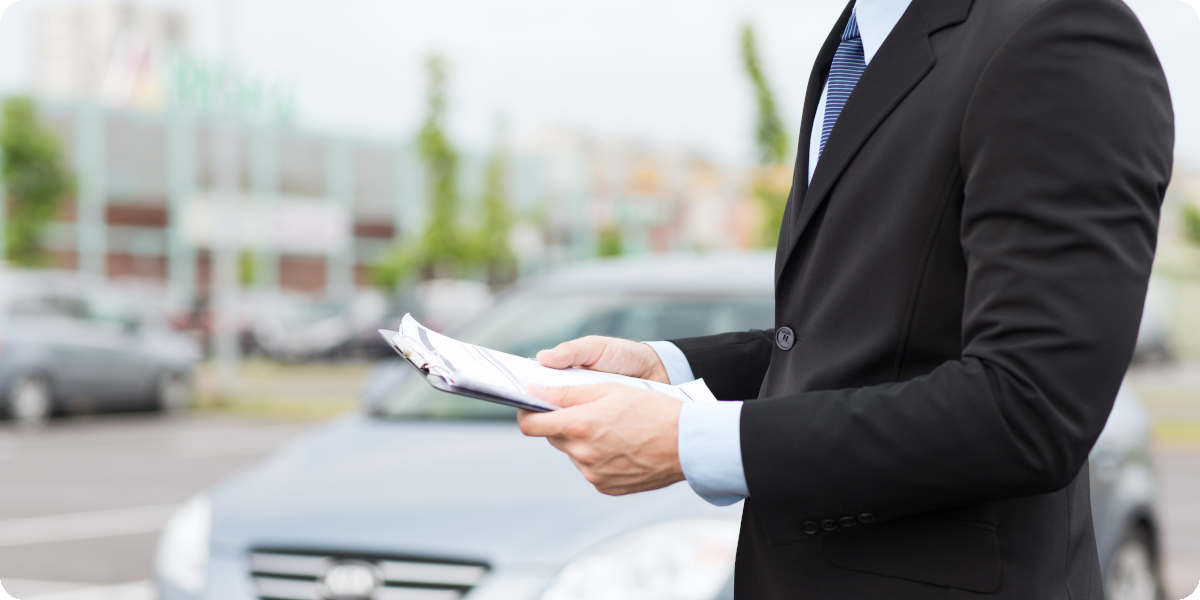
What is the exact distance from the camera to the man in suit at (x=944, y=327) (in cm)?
122

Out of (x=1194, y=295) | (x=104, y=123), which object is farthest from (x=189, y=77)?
(x=1194, y=295)

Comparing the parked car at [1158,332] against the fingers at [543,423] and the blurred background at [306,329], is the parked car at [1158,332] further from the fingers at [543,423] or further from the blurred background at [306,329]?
the fingers at [543,423]

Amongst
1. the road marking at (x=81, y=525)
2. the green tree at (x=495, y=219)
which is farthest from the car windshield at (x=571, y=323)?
the green tree at (x=495, y=219)

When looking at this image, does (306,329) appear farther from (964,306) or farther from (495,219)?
(964,306)

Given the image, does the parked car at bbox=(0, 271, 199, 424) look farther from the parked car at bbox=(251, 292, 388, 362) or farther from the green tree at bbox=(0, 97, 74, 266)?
the parked car at bbox=(251, 292, 388, 362)

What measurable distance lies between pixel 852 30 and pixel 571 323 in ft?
9.14

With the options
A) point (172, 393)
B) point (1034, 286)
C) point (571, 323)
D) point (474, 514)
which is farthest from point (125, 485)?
point (1034, 286)

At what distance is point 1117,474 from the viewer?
4.08 m

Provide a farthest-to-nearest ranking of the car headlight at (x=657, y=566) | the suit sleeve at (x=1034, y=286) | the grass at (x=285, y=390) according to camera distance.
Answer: the grass at (x=285, y=390) < the car headlight at (x=657, y=566) < the suit sleeve at (x=1034, y=286)

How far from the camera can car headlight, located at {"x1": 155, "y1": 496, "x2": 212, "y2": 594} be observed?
3.27 meters

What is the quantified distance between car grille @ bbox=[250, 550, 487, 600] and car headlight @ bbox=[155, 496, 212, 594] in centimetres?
21

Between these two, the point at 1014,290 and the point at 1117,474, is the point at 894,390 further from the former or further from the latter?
the point at 1117,474

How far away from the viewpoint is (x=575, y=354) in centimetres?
163

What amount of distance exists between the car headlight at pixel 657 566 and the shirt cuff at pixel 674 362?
1179 millimetres
